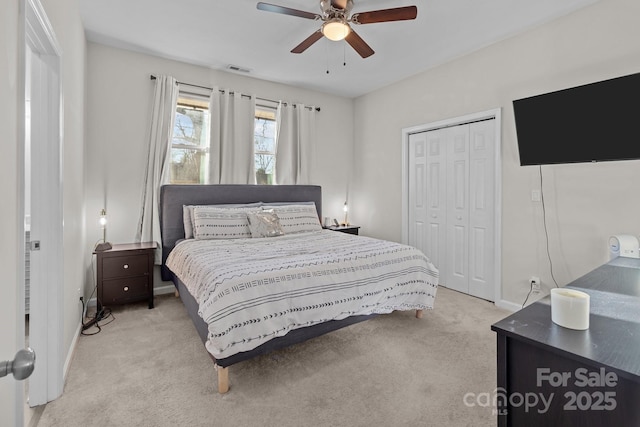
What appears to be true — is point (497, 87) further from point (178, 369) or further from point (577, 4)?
point (178, 369)

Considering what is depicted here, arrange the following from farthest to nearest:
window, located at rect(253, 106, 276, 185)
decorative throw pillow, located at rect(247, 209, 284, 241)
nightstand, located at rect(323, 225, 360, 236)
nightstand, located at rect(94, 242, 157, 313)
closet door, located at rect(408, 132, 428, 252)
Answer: nightstand, located at rect(323, 225, 360, 236) → window, located at rect(253, 106, 276, 185) → closet door, located at rect(408, 132, 428, 252) → decorative throw pillow, located at rect(247, 209, 284, 241) → nightstand, located at rect(94, 242, 157, 313)

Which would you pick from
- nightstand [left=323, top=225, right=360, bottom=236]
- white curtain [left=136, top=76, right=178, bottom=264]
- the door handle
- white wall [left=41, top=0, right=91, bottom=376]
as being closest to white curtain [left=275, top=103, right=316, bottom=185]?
nightstand [left=323, top=225, right=360, bottom=236]

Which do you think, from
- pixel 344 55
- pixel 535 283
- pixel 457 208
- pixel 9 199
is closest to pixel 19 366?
pixel 9 199

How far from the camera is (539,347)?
90cm

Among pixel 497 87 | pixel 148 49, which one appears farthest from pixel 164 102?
pixel 497 87

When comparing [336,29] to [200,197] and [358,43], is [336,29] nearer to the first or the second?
[358,43]

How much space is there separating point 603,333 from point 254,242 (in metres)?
2.69

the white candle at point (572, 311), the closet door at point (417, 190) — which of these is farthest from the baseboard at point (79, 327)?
the closet door at point (417, 190)

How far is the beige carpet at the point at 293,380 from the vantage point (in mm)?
1683

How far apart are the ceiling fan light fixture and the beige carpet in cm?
247

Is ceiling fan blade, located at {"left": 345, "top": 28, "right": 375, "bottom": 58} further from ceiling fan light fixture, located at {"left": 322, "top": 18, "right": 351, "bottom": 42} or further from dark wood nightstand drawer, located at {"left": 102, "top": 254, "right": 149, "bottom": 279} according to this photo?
dark wood nightstand drawer, located at {"left": 102, "top": 254, "right": 149, "bottom": 279}

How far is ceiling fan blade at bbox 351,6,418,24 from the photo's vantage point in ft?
7.29

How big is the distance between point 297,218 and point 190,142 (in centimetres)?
169

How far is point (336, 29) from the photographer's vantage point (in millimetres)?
2365
